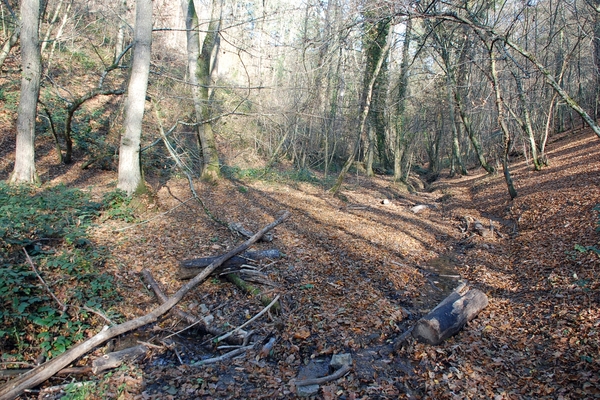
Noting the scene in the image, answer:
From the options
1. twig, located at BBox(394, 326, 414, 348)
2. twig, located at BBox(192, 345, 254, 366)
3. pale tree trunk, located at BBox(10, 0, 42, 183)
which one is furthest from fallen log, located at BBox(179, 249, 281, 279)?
pale tree trunk, located at BBox(10, 0, 42, 183)

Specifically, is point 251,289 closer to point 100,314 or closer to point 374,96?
point 100,314

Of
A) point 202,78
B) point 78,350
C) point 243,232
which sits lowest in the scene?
point 78,350

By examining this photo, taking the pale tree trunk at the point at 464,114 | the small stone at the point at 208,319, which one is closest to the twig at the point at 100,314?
the small stone at the point at 208,319

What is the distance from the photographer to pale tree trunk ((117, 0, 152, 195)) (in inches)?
339

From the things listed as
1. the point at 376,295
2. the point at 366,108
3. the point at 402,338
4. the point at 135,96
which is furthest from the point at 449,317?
the point at 366,108

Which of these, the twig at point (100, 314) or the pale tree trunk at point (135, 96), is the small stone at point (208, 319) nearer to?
the twig at point (100, 314)

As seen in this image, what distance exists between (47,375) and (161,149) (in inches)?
531

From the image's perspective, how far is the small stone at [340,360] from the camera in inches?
176

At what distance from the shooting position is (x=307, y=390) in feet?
13.3

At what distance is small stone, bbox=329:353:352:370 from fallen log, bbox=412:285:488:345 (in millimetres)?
1089

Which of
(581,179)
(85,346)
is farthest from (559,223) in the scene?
(85,346)

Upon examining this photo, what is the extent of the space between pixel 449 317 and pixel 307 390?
7.79 ft

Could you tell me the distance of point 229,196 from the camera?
12094 millimetres

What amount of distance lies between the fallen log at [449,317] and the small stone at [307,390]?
5.65 feet
